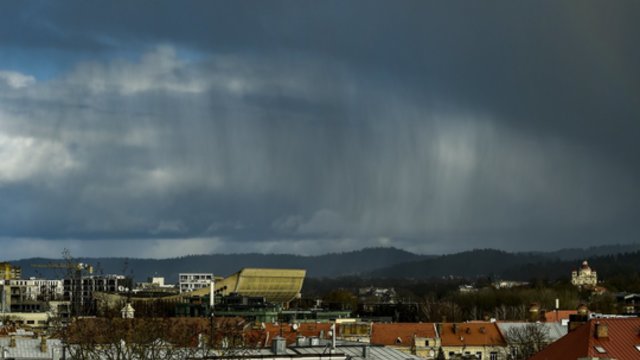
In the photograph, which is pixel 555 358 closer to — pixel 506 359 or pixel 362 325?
pixel 506 359

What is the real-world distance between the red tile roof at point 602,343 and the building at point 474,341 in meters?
87.7

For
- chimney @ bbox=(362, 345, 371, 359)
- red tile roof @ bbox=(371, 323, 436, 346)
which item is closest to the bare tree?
red tile roof @ bbox=(371, 323, 436, 346)

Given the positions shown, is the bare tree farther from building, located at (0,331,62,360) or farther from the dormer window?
building, located at (0,331,62,360)

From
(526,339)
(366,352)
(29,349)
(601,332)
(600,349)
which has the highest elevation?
(601,332)

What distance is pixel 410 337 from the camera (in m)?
191

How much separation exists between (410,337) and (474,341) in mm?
10375

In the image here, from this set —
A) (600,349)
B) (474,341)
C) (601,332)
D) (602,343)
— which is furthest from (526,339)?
(600,349)

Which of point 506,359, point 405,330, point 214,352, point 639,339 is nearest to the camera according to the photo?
point 214,352

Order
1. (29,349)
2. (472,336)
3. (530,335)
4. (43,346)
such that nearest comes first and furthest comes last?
1. (43,346)
2. (29,349)
3. (530,335)
4. (472,336)

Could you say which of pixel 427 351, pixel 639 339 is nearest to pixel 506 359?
pixel 427 351

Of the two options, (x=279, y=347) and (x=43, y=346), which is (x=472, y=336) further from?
(x=279, y=347)

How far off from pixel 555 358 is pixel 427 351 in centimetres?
8891

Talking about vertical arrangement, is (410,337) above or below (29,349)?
below

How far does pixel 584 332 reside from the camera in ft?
323
